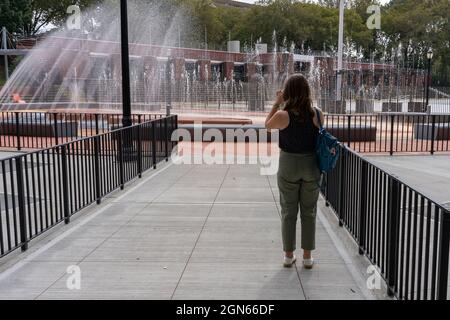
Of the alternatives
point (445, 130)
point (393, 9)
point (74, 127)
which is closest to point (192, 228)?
point (74, 127)

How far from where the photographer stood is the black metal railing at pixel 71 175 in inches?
231

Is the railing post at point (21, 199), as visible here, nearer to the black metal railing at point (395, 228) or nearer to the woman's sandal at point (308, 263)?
the woman's sandal at point (308, 263)

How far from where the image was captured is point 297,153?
16.2ft

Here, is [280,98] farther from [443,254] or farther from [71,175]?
[71,175]

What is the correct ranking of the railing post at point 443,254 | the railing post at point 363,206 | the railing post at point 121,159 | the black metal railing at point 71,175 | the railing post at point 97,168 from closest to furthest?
the railing post at point 443,254
the railing post at point 363,206
the black metal railing at point 71,175
the railing post at point 97,168
the railing post at point 121,159

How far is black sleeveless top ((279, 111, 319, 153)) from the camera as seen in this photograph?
4898 millimetres

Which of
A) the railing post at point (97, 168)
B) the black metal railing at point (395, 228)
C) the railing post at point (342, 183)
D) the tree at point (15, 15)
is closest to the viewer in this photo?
the black metal railing at point (395, 228)

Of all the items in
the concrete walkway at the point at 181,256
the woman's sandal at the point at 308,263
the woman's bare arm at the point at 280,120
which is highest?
the woman's bare arm at the point at 280,120

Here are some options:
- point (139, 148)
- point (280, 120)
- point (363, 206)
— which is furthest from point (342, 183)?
point (139, 148)

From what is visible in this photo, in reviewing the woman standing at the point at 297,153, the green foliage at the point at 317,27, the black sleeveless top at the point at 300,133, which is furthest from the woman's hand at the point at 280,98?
the green foliage at the point at 317,27

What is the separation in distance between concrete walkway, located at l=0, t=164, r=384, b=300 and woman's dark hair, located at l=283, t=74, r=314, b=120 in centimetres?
157

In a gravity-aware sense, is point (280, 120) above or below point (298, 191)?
above

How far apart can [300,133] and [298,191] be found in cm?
58

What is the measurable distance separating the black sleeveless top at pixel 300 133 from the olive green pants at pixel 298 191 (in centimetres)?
9
